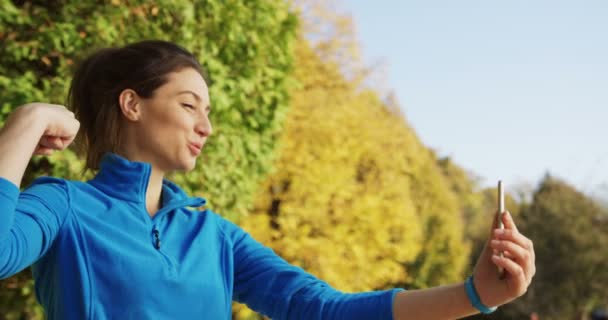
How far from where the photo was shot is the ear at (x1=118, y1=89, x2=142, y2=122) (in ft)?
6.64

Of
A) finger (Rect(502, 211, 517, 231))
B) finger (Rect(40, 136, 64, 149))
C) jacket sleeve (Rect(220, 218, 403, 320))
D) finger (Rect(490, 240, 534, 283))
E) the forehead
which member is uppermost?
finger (Rect(40, 136, 64, 149))

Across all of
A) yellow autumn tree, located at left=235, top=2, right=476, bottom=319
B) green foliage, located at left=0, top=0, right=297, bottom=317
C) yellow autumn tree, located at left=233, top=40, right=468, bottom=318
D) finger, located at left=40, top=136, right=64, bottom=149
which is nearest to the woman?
finger, located at left=40, top=136, right=64, bottom=149

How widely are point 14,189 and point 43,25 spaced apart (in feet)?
11.5

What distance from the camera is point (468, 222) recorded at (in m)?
39.2

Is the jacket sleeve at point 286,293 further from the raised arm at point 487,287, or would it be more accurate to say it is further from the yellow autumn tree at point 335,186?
the yellow autumn tree at point 335,186

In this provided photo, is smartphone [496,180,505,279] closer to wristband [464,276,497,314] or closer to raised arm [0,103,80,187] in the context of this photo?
wristband [464,276,497,314]

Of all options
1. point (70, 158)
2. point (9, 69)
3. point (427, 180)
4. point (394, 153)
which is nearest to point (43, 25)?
point (9, 69)

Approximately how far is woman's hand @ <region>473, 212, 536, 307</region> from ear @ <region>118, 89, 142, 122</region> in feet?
3.35

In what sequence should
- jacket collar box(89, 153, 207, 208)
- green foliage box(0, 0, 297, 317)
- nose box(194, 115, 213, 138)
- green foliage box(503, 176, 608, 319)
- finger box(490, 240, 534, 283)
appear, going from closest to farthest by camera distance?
finger box(490, 240, 534, 283)
jacket collar box(89, 153, 207, 208)
nose box(194, 115, 213, 138)
green foliage box(0, 0, 297, 317)
green foliage box(503, 176, 608, 319)

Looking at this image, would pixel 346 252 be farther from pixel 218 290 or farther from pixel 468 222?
pixel 468 222

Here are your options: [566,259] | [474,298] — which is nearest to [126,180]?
[474,298]

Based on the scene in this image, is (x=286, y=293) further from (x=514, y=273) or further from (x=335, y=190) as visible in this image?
(x=335, y=190)

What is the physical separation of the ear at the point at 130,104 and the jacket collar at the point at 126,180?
0.44 feet

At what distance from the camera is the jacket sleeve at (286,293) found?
5.78 ft
